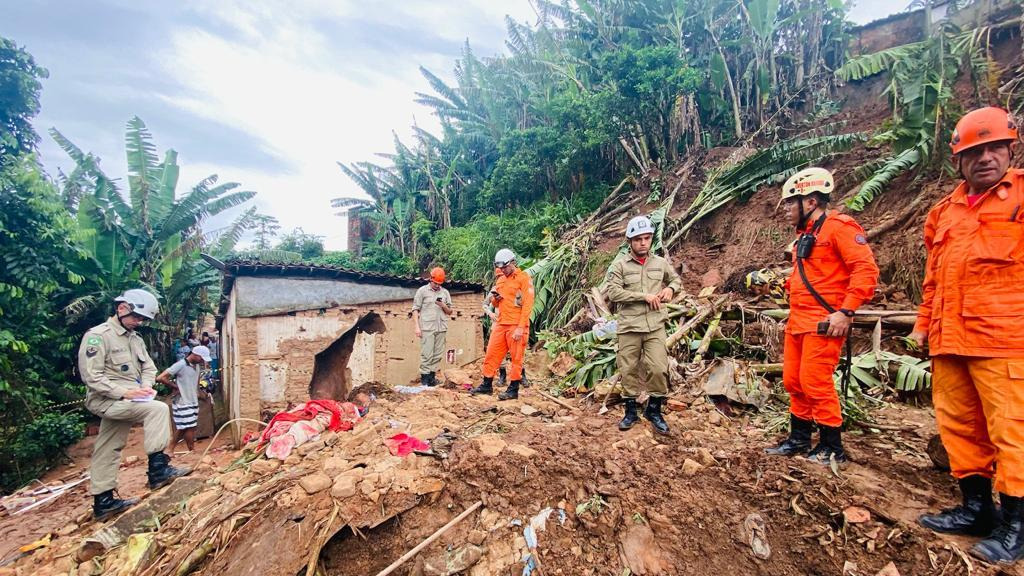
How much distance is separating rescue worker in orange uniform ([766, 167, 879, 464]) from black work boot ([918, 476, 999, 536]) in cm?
70

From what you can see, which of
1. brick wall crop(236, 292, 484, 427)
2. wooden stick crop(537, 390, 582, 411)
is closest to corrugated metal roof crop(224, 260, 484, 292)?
brick wall crop(236, 292, 484, 427)

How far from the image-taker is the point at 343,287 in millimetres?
7328

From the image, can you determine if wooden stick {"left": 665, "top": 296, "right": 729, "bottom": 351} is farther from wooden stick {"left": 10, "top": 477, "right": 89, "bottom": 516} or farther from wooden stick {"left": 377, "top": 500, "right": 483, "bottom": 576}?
wooden stick {"left": 10, "top": 477, "right": 89, "bottom": 516}

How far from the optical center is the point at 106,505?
3904 millimetres

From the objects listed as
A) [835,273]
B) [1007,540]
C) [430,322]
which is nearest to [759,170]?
[835,273]

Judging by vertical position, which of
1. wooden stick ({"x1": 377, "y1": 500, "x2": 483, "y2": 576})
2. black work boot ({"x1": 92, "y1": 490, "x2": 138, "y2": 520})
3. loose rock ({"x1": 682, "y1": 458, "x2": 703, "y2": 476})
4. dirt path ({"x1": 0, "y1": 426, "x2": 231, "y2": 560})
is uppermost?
loose rock ({"x1": 682, "y1": 458, "x2": 703, "y2": 476})

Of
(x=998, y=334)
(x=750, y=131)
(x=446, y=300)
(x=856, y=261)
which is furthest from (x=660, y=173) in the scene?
(x=998, y=334)

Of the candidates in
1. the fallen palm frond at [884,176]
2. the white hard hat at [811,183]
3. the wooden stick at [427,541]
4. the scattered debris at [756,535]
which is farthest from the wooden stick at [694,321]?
the wooden stick at [427,541]

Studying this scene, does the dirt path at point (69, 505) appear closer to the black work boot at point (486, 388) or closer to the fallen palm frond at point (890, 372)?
the black work boot at point (486, 388)

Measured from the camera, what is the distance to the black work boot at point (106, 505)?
388 cm

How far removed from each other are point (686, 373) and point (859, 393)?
1.49 m

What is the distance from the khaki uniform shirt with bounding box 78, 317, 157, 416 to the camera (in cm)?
375

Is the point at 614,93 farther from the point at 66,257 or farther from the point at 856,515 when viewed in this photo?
the point at 66,257

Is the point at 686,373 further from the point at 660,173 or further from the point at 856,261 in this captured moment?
the point at 660,173
